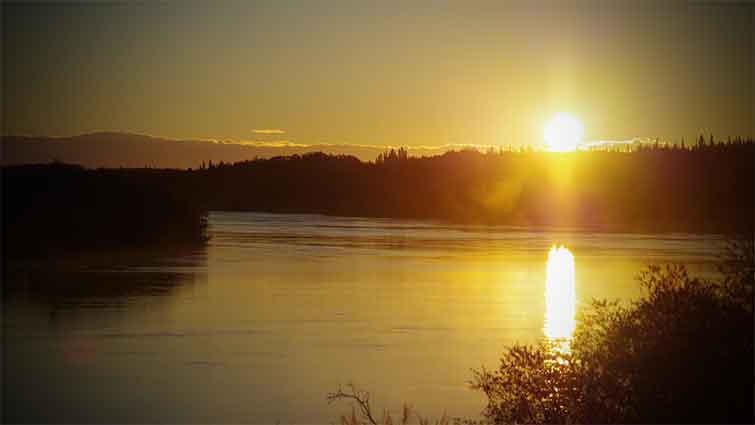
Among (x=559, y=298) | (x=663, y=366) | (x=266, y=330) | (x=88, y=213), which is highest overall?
(x=88, y=213)

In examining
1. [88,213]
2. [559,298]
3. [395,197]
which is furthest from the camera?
[395,197]

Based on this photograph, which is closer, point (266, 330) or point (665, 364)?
point (665, 364)

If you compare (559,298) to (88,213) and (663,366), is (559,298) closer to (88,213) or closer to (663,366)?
(663,366)

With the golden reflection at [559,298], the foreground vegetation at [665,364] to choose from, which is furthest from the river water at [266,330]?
the foreground vegetation at [665,364]

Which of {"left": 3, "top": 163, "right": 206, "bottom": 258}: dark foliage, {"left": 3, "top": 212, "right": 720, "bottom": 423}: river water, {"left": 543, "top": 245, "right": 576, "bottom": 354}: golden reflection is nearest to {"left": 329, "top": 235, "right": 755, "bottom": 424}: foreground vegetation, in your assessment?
Answer: {"left": 543, "top": 245, "right": 576, "bottom": 354}: golden reflection

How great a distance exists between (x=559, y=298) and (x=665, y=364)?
22268mm

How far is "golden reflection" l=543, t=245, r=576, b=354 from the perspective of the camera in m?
23.2

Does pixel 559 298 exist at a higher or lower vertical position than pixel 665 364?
higher

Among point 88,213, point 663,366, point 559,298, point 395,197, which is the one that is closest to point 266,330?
point 559,298

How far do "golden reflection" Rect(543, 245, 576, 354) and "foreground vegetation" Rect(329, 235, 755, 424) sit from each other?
101cm

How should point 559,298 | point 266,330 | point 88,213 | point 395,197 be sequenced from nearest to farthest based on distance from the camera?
point 266,330 < point 559,298 < point 88,213 < point 395,197

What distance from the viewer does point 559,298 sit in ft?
100

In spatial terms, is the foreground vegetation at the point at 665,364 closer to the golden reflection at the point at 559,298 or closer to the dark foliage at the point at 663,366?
the dark foliage at the point at 663,366

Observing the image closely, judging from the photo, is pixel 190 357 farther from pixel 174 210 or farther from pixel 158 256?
pixel 174 210
